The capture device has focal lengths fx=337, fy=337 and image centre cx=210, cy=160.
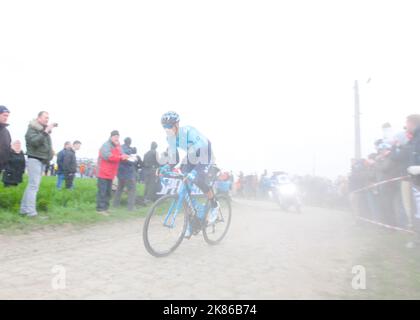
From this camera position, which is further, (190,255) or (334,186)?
(334,186)

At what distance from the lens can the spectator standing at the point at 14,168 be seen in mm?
8750

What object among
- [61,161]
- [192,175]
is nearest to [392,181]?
[192,175]

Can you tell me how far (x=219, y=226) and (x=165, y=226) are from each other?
1.63 metres

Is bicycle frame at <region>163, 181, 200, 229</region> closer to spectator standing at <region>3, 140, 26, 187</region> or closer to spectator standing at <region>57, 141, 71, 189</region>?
spectator standing at <region>3, 140, 26, 187</region>

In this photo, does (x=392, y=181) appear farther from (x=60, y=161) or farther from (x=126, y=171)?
(x=60, y=161)

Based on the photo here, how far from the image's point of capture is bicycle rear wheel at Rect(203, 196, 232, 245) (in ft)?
19.5

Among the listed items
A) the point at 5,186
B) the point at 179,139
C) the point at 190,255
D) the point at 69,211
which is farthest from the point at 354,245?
the point at 5,186

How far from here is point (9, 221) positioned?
22.0 feet

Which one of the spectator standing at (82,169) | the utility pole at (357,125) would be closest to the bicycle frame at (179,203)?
the utility pole at (357,125)

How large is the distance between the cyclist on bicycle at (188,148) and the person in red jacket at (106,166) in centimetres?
375

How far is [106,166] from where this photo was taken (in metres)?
8.68

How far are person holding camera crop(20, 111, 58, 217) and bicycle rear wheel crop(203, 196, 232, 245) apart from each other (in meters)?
3.80
